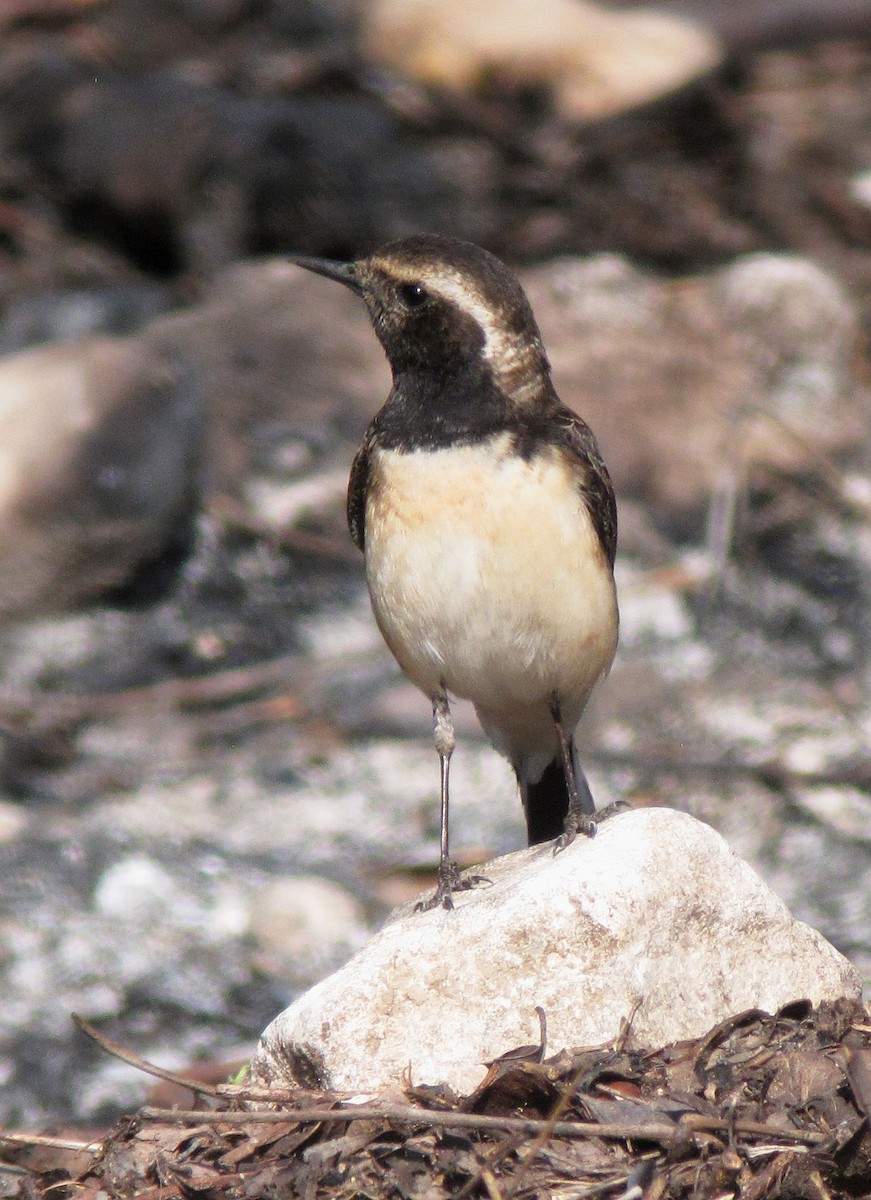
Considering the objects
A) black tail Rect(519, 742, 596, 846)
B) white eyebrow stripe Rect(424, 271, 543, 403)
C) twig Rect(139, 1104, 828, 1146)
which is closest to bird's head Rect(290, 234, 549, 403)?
white eyebrow stripe Rect(424, 271, 543, 403)

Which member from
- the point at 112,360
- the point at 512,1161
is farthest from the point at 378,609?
the point at 112,360

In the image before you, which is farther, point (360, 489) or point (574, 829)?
point (360, 489)

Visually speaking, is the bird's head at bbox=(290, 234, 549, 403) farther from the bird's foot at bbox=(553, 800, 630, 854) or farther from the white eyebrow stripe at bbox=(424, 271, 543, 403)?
the bird's foot at bbox=(553, 800, 630, 854)

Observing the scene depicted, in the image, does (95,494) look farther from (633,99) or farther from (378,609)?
(633,99)

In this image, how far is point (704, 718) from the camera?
1073 cm

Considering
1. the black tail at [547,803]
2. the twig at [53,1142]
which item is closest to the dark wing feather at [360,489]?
the black tail at [547,803]

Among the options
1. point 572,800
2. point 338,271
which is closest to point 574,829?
point 572,800

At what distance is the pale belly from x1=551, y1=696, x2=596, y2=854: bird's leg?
30 cm

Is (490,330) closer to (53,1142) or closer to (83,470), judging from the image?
(53,1142)

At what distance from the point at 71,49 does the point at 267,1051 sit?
489 inches

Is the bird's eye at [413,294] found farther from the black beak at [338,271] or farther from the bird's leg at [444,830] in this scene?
the bird's leg at [444,830]

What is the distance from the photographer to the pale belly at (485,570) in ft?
19.1

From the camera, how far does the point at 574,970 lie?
16.2ft

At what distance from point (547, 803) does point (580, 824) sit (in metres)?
1.04
